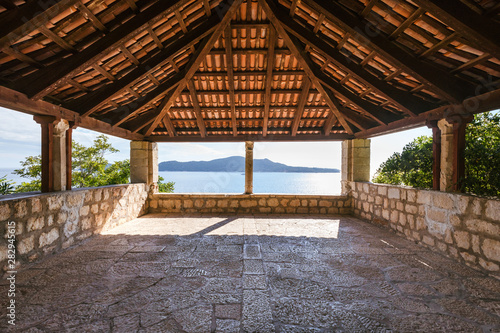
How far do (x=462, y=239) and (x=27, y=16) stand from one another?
577 cm

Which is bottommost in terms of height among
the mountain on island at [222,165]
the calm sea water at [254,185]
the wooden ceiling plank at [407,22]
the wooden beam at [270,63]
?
the calm sea water at [254,185]

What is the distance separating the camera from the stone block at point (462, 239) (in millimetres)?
3048

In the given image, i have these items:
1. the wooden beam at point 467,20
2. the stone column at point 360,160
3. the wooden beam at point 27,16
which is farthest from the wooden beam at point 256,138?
the wooden beam at point 27,16

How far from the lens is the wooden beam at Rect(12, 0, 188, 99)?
277 centimetres

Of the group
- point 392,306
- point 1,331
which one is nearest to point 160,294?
point 1,331

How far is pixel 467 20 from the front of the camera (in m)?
2.17

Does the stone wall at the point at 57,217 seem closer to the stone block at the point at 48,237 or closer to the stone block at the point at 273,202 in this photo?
the stone block at the point at 48,237

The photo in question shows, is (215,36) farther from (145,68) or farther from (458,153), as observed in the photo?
(458,153)

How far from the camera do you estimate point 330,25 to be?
3.32m

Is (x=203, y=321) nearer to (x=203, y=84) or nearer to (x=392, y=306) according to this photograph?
(x=392, y=306)

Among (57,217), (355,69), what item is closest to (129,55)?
(57,217)

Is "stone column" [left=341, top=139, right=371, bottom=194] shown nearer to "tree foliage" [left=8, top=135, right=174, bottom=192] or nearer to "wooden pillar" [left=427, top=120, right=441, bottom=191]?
"wooden pillar" [left=427, top=120, right=441, bottom=191]

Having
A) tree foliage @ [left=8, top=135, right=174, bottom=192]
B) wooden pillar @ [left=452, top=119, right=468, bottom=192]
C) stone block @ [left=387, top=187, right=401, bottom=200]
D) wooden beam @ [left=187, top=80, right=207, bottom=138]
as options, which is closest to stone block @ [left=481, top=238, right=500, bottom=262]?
wooden pillar @ [left=452, top=119, right=468, bottom=192]

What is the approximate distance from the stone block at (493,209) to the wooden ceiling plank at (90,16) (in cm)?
526
